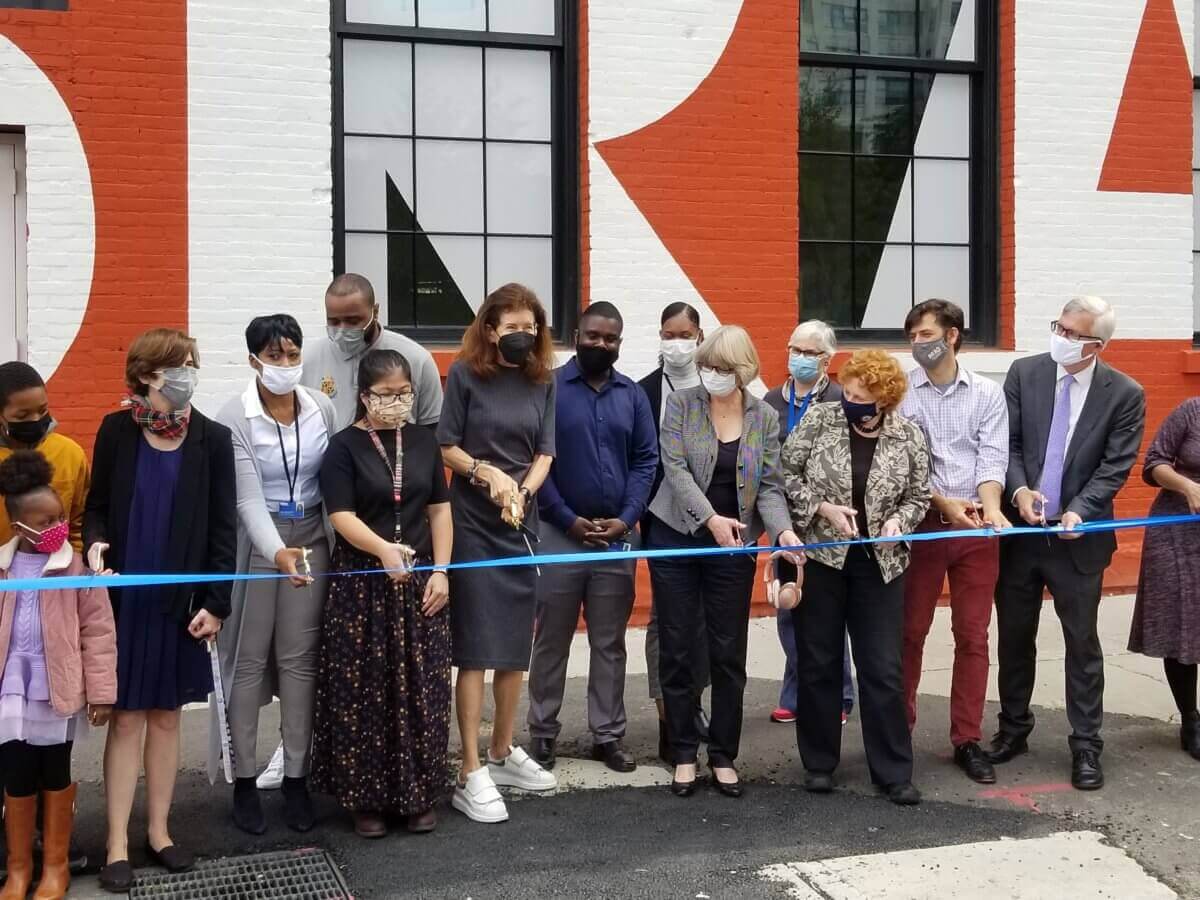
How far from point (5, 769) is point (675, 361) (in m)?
3.31

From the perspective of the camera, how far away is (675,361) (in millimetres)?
6164

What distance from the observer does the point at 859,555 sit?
5.43 meters

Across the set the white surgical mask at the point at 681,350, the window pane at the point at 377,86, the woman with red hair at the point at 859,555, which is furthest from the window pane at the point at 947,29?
the woman with red hair at the point at 859,555

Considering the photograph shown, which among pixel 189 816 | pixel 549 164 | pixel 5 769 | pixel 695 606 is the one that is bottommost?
pixel 189 816

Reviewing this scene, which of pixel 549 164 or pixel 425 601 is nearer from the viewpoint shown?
pixel 425 601

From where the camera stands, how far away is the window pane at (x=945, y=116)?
9.30 m

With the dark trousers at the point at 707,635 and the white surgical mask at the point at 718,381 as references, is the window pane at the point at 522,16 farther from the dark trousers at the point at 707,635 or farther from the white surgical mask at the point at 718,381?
the dark trousers at the point at 707,635

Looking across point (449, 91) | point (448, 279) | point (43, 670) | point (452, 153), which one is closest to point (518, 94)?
point (449, 91)

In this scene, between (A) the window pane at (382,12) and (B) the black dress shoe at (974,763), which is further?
(A) the window pane at (382,12)

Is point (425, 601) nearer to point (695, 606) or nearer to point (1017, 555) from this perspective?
point (695, 606)

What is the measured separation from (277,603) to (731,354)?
205 cm

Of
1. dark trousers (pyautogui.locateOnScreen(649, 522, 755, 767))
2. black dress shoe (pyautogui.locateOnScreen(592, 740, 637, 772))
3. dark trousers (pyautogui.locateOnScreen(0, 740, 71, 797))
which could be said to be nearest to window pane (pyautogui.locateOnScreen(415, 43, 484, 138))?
dark trousers (pyautogui.locateOnScreen(649, 522, 755, 767))

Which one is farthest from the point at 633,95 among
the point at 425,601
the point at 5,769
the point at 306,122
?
the point at 5,769

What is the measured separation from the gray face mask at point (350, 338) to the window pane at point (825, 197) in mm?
4429
